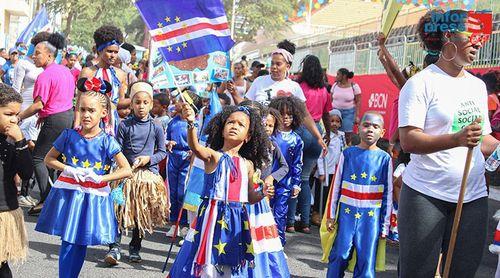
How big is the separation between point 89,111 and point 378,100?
1175cm

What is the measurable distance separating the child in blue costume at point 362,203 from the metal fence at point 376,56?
632 centimetres

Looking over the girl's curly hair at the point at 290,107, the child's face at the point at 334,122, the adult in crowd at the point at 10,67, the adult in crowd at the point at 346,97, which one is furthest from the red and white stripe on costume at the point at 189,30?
the adult in crowd at the point at 10,67

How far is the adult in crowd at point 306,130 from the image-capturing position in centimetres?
954

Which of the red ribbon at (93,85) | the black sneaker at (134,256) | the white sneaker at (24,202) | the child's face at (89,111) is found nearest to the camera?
the child's face at (89,111)

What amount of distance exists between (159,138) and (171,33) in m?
1.55

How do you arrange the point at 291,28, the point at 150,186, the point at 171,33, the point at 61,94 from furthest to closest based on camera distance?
the point at 291,28 < the point at 61,94 < the point at 150,186 < the point at 171,33

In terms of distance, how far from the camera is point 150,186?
24.1ft

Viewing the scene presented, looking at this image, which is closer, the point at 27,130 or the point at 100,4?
the point at 27,130

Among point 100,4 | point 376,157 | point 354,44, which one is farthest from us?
point 100,4

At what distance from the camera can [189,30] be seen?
632 cm

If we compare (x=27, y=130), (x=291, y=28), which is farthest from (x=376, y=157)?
(x=291, y=28)

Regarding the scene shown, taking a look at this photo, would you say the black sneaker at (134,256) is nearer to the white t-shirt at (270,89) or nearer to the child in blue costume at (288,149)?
the child in blue costume at (288,149)

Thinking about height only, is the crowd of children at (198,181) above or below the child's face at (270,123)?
below

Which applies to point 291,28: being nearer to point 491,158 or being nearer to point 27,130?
point 27,130
